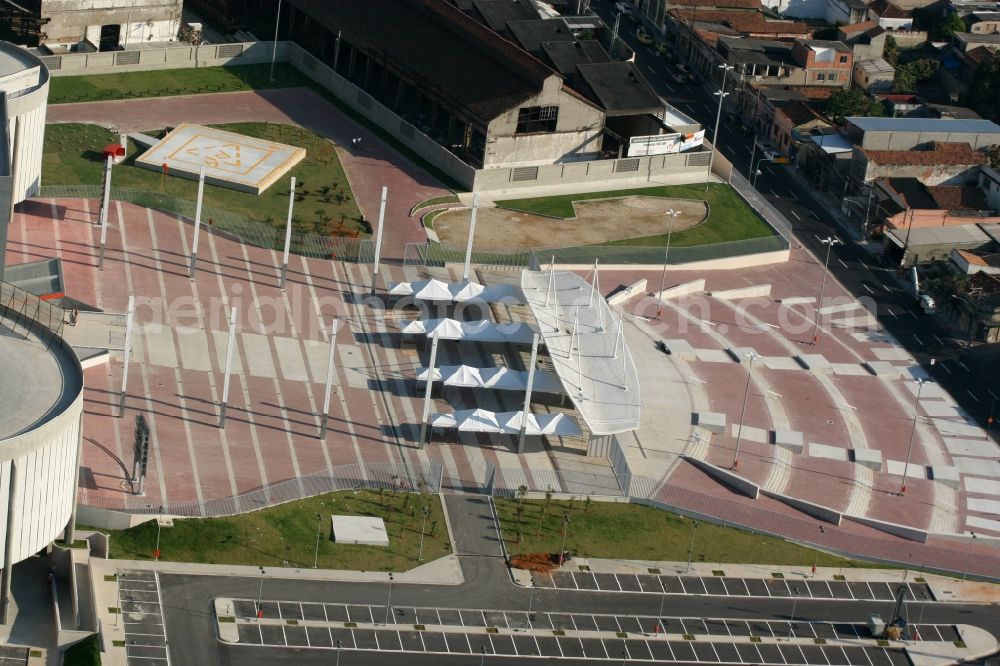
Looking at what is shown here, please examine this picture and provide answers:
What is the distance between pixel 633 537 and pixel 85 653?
34210 millimetres

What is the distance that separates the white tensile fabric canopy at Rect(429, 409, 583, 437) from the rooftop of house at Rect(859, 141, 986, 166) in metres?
56.8

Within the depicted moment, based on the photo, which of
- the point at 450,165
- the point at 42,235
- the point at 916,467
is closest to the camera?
the point at 916,467

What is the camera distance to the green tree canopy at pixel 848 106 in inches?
7244

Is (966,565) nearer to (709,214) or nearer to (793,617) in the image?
(793,617)

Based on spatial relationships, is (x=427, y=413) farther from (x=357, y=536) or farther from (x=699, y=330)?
(x=699, y=330)

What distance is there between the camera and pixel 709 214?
162375 mm

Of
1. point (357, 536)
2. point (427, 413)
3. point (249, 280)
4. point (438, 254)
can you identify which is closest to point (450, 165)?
point (438, 254)

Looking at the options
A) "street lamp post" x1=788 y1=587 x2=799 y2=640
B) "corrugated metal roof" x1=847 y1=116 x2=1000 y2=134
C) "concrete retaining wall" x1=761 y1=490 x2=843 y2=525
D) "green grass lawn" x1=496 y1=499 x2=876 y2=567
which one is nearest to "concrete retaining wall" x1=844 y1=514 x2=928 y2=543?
"concrete retaining wall" x1=761 y1=490 x2=843 y2=525

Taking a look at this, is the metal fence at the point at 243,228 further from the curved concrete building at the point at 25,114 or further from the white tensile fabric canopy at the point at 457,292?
the white tensile fabric canopy at the point at 457,292

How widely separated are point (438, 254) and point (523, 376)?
20.6 metres

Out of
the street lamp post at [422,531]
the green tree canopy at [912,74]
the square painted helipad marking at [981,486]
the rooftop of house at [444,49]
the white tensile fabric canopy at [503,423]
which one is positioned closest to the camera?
the street lamp post at [422,531]

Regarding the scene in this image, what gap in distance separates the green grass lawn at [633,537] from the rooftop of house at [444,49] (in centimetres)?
4787

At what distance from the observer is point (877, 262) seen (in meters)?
161

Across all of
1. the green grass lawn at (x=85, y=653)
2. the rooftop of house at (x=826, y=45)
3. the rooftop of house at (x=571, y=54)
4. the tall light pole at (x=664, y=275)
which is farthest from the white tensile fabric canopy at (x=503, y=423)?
the rooftop of house at (x=826, y=45)
